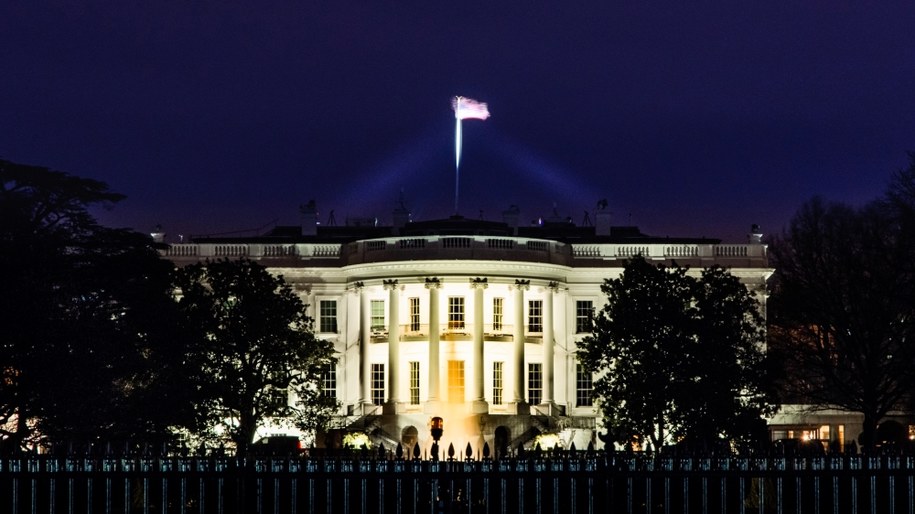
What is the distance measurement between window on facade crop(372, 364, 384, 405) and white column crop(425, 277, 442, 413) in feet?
12.0

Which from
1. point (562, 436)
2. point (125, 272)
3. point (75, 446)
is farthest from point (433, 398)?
point (75, 446)

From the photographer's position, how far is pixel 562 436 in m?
114

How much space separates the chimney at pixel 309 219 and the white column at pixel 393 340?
13.0m

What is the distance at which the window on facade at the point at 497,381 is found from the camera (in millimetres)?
116562

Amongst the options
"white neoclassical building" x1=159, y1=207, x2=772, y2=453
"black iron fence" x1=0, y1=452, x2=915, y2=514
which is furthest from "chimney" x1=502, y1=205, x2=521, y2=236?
"black iron fence" x1=0, y1=452, x2=915, y2=514

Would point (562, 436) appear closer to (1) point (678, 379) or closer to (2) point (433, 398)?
(2) point (433, 398)

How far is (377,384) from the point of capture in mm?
118438

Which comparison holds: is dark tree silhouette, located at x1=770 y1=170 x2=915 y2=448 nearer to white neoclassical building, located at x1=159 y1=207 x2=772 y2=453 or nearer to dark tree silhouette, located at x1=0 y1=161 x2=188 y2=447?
white neoclassical building, located at x1=159 y1=207 x2=772 y2=453

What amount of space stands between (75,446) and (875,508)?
88.7ft

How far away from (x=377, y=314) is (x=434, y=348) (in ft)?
16.8

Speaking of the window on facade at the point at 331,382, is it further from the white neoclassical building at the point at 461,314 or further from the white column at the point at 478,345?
the white column at the point at 478,345

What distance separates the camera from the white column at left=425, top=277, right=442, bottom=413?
11506 cm

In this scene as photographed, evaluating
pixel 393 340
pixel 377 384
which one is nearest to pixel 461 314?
pixel 393 340

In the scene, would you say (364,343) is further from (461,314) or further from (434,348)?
(461,314)
